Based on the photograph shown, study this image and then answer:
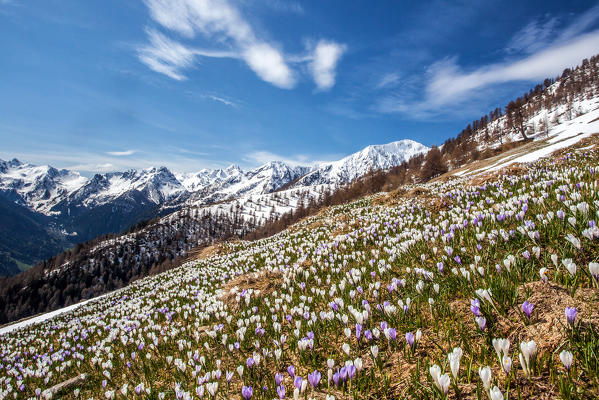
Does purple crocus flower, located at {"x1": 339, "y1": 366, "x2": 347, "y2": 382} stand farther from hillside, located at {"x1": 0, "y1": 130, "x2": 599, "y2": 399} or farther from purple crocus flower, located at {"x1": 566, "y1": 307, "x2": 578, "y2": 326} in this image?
purple crocus flower, located at {"x1": 566, "y1": 307, "x2": 578, "y2": 326}

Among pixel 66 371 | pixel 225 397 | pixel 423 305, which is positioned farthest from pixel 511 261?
pixel 66 371

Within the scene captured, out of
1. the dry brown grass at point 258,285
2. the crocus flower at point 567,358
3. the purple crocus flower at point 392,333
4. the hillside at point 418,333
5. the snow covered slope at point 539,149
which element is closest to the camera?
the crocus flower at point 567,358

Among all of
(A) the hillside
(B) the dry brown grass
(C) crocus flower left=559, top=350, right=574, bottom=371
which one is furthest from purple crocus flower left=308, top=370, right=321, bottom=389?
(B) the dry brown grass

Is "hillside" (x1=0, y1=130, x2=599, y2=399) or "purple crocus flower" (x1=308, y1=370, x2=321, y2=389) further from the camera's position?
"purple crocus flower" (x1=308, y1=370, x2=321, y2=389)

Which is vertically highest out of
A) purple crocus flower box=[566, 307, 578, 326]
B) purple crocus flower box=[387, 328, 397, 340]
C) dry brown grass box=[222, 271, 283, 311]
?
purple crocus flower box=[566, 307, 578, 326]

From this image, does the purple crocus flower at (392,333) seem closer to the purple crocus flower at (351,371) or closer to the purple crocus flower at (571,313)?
the purple crocus flower at (351,371)

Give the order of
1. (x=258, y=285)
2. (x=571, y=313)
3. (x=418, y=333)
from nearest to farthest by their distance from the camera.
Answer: (x=571, y=313), (x=418, y=333), (x=258, y=285)

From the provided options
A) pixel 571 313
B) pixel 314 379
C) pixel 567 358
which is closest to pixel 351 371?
pixel 314 379

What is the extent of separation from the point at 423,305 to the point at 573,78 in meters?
217

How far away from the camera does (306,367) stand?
318cm

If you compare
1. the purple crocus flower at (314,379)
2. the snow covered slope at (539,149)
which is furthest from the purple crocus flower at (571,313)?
the snow covered slope at (539,149)

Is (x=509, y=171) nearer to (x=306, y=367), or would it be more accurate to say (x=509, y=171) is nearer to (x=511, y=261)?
(x=511, y=261)

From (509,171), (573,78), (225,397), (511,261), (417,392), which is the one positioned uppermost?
(573,78)

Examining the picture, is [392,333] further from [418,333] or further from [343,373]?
[343,373]
